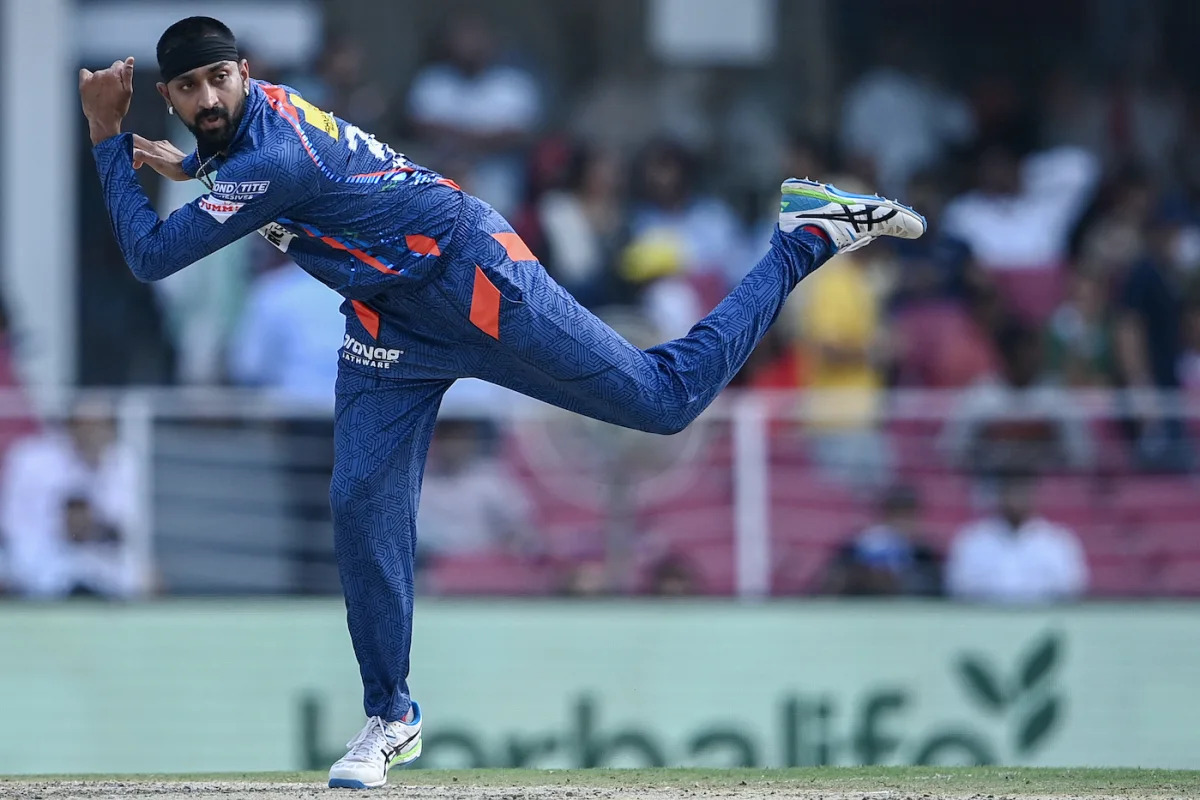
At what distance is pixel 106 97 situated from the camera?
5.87 meters

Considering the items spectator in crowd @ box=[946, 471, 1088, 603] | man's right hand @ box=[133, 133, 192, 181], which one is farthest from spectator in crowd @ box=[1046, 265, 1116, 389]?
man's right hand @ box=[133, 133, 192, 181]

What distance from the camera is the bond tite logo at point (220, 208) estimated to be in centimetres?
565

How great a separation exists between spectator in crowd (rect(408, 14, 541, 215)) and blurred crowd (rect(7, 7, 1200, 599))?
0.02 meters

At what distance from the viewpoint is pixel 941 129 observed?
13.4 metres

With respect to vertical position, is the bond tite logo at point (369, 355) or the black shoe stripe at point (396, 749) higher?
the bond tite logo at point (369, 355)

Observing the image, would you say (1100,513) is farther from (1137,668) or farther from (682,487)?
(682,487)

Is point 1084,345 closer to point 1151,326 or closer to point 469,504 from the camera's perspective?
point 1151,326

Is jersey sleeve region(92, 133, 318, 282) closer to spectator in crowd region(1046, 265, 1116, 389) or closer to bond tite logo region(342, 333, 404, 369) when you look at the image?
bond tite logo region(342, 333, 404, 369)

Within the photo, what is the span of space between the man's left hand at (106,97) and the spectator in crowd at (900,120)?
7.63m

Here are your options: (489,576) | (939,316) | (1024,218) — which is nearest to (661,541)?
(489,576)

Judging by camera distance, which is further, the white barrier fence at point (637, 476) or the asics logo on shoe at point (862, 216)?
the white barrier fence at point (637, 476)

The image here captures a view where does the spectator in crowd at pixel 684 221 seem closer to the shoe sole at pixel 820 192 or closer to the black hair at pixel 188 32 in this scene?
the shoe sole at pixel 820 192

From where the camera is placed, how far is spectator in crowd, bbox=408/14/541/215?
12.3 metres

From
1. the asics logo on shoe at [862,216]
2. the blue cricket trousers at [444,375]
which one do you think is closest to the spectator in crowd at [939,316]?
the asics logo on shoe at [862,216]
